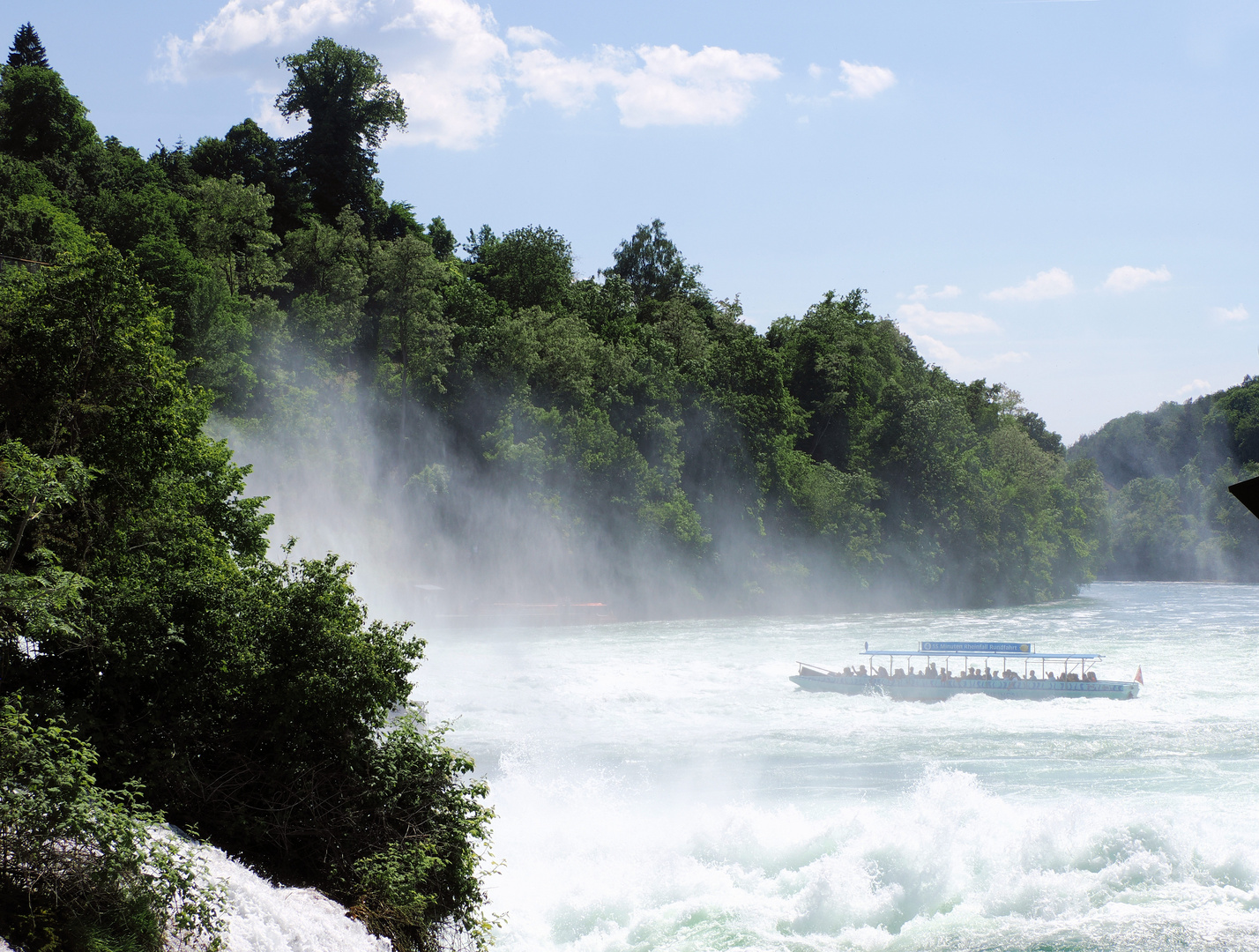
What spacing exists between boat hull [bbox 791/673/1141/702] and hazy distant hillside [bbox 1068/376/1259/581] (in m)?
76.8

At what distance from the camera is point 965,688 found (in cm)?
4088

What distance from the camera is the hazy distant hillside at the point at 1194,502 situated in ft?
382

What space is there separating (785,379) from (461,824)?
7844 centimetres

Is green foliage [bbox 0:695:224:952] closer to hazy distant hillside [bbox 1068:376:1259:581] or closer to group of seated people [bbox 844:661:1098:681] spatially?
group of seated people [bbox 844:661:1098:681]

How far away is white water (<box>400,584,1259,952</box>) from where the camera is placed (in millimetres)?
20547

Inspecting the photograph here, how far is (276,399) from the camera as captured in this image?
189ft

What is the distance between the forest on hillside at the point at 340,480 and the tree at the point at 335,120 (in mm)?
298

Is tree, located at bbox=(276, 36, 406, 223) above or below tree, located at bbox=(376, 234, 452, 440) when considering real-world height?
above

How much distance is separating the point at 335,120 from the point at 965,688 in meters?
71.9

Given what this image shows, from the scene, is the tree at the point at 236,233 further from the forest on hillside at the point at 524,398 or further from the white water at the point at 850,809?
the white water at the point at 850,809

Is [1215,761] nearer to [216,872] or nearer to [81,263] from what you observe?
[216,872]

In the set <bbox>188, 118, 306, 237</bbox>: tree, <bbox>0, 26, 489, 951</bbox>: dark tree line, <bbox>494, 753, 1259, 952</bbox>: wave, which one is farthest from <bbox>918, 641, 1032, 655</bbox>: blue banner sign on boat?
<bbox>188, 118, 306, 237</bbox>: tree

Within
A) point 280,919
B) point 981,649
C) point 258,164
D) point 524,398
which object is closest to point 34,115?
point 258,164

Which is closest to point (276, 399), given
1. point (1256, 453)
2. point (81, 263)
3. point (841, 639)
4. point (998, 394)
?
point (841, 639)
